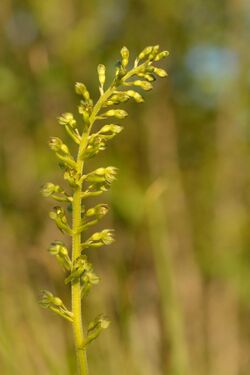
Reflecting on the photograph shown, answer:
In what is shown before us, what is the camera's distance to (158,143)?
394 cm

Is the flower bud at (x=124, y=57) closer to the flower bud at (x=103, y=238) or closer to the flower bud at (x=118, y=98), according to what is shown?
the flower bud at (x=118, y=98)

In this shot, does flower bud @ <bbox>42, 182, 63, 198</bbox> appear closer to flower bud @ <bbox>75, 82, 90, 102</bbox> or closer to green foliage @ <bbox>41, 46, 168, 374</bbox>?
green foliage @ <bbox>41, 46, 168, 374</bbox>

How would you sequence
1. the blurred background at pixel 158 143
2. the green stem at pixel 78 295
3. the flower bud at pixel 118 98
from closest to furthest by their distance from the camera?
the green stem at pixel 78 295, the flower bud at pixel 118 98, the blurred background at pixel 158 143

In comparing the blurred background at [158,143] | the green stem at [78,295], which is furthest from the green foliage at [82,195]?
the blurred background at [158,143]

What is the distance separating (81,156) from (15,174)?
3.07m

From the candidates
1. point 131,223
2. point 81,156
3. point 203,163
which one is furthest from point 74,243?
point 203,163

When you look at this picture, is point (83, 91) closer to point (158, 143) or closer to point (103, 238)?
point (103, 238)

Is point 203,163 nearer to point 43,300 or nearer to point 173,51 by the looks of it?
point 173,51

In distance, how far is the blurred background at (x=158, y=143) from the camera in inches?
138

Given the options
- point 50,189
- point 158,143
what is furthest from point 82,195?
point 158,143

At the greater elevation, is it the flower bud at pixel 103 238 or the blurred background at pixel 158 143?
the blurred background at pixel 158 143

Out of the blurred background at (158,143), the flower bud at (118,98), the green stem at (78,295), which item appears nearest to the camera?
the green stem at (78,295)

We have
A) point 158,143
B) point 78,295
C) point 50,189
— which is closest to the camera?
point 78,295

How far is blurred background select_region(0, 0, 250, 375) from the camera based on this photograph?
351 centimetres
